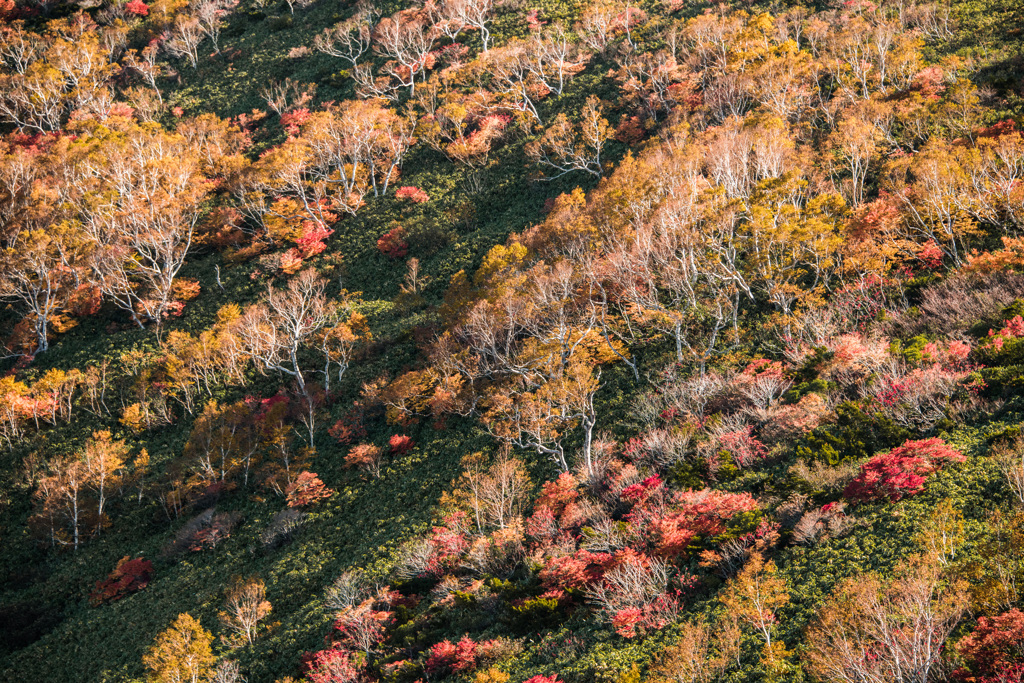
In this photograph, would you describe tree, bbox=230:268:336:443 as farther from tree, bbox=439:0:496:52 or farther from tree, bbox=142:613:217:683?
tree, bbox=439:0:496:52

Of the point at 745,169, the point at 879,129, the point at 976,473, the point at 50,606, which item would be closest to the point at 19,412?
the point at 50,606

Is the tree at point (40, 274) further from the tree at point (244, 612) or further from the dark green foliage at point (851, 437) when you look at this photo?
the dark green foliage at point (851, 437)

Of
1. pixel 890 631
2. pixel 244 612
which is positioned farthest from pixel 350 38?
pixel 890 631

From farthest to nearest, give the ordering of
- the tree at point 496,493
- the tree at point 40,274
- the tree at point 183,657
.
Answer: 1. the tree at point 40,274
2. the tree at point 496,493
3. the tree at point 183,657

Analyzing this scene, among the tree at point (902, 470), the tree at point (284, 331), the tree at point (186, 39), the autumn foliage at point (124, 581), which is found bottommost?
A: the autumn foliage at point (124, 581)

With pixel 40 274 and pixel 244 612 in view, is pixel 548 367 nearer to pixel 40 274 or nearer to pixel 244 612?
pixel 244 612

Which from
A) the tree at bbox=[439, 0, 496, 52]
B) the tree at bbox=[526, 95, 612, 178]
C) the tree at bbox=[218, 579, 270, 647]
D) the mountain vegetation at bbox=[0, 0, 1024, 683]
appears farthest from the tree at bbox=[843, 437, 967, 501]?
the tree at bbox=[439, 0, 496, 52]

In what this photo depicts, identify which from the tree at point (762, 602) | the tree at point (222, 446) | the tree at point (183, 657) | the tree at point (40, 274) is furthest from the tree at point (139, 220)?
the tree at point (762, 602)
